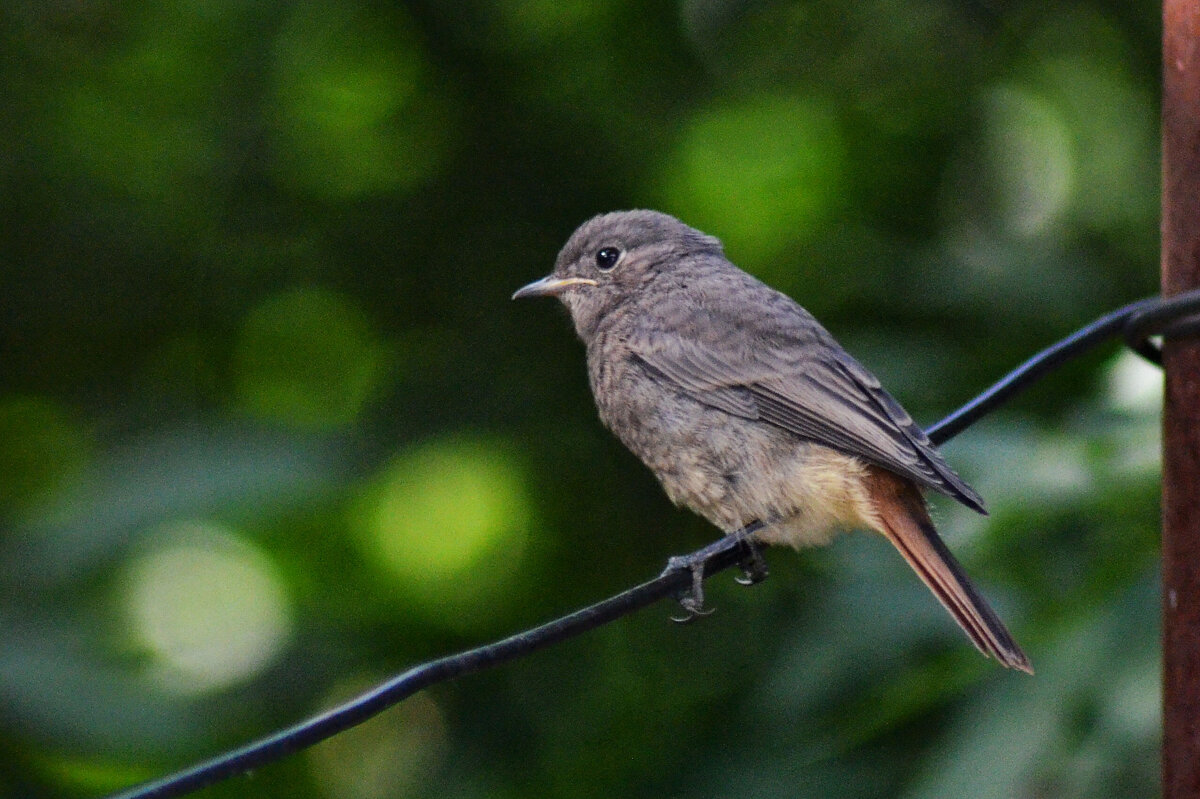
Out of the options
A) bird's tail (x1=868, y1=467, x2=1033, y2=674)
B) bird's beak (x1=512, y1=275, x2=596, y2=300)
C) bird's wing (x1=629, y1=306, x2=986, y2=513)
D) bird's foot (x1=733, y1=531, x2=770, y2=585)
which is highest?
bird's beak (x1=512, y1=275, x2=596, y2=300)

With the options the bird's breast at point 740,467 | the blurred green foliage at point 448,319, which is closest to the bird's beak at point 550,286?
the blurred green foliage at point 448,319

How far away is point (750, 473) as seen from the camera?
422cm

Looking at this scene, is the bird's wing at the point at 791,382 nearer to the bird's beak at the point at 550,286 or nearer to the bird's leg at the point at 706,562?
the bird's leg at the point at 706,562

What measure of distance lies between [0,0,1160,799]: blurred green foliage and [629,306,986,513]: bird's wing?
346 millimetres

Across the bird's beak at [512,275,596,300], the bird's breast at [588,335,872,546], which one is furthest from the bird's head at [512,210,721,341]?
the bird's breast at [588,335,872,546]

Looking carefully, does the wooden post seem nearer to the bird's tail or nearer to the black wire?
the black wire

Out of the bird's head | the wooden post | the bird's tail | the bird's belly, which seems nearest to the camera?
the wooden post

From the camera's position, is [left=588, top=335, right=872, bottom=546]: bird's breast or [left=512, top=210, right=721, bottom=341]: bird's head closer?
[left=588, top=335, right=872, bottom=546]: bird's breast

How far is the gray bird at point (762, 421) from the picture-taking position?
12.7 ft

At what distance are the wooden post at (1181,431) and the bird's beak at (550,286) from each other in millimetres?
2421

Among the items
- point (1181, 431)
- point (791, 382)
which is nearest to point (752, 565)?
point (791, 382)

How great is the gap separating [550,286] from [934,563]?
1955mm

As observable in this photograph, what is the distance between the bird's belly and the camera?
13.5ft

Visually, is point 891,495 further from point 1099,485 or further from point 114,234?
point 114,234
